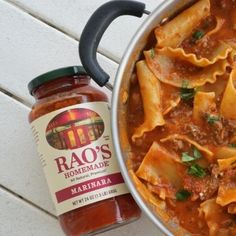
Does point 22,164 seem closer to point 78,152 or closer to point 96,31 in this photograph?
point 78,152

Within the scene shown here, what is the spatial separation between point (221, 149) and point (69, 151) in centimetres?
44

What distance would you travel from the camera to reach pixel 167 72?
5.80 ft

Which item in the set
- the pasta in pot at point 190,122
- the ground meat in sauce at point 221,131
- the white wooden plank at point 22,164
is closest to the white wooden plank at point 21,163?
the white wooden plank at point 22,164

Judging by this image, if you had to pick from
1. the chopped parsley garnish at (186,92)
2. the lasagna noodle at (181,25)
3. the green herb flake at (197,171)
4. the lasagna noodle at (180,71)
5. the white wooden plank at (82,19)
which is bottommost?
the green herb flake at (197,171)

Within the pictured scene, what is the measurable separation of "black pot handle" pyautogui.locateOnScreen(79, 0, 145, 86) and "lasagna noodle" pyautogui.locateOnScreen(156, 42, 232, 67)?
174 millimetres

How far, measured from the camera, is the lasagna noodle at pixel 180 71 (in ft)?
5.72

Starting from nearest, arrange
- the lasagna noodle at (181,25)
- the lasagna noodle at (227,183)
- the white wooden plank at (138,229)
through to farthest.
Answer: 1. the lasagna noodle at (227,183)
2. the lasagna noodle at (181,25)
3. the white wooden plank at (138,229)

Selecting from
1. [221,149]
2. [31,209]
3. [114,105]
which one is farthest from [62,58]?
[221,149]

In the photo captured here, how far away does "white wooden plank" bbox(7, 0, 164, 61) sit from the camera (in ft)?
6.60

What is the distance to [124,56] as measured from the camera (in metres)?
1.72

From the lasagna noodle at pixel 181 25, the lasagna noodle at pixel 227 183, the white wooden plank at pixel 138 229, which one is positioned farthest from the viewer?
the white wooden plank at pixel 138 229

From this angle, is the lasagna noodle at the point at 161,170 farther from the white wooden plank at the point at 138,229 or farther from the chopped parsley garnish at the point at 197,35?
the chopped parsley garnish at the point at 197,35

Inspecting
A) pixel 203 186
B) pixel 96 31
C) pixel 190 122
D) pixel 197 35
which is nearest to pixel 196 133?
pixel 190 122

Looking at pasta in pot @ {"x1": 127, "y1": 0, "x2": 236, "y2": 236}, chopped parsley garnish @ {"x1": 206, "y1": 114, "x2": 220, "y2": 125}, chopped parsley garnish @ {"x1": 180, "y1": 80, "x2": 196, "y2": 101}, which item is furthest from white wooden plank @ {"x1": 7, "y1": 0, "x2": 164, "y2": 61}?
chopped parsley garnish @ {"x1": 206, "y1": 114, "x2": 220, "y2": 125}
